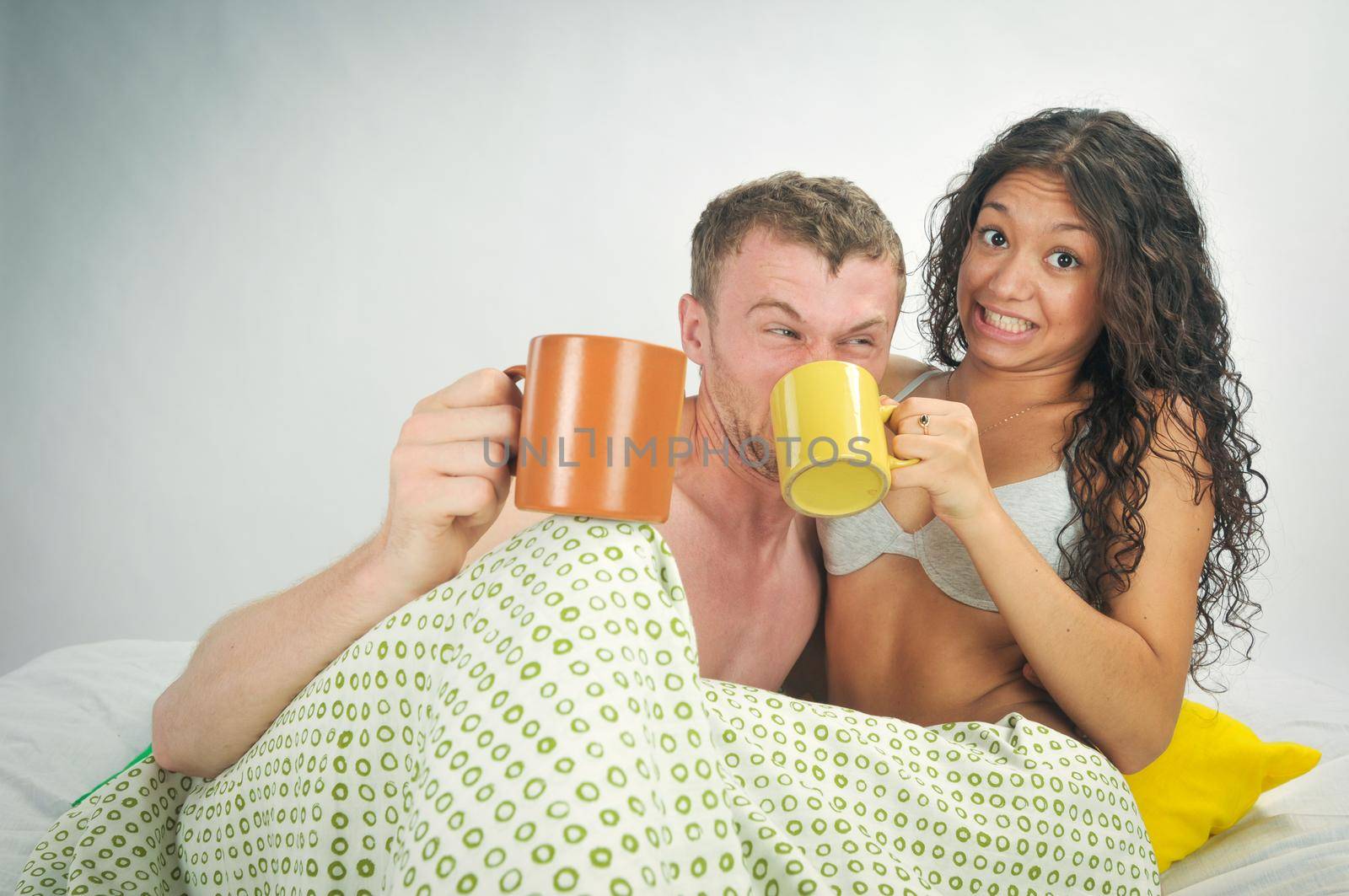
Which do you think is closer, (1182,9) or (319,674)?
(319,674)

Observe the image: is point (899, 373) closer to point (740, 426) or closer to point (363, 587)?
point (740, 426)

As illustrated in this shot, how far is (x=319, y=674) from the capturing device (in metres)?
1.15

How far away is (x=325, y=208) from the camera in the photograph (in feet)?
→ 12.4

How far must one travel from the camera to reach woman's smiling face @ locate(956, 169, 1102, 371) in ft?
5.81

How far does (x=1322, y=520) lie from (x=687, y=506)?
271cm

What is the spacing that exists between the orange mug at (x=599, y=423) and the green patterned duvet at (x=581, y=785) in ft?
0.16

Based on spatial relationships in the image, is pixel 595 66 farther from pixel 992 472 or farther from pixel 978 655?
pixel 978 655

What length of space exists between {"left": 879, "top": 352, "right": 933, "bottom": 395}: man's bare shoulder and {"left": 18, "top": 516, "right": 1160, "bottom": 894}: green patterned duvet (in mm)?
807

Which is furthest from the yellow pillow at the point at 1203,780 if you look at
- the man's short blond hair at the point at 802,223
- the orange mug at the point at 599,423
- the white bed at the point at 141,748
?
the orange mug at the point at 599,423

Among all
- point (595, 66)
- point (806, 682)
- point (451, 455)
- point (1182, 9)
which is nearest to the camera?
point (451, 455)

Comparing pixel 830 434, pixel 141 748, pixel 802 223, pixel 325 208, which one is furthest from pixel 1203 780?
pixel 325 208

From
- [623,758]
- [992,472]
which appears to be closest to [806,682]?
[992,472]

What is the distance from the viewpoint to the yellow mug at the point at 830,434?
1.22m

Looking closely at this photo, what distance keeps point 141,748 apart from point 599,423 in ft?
4.34
